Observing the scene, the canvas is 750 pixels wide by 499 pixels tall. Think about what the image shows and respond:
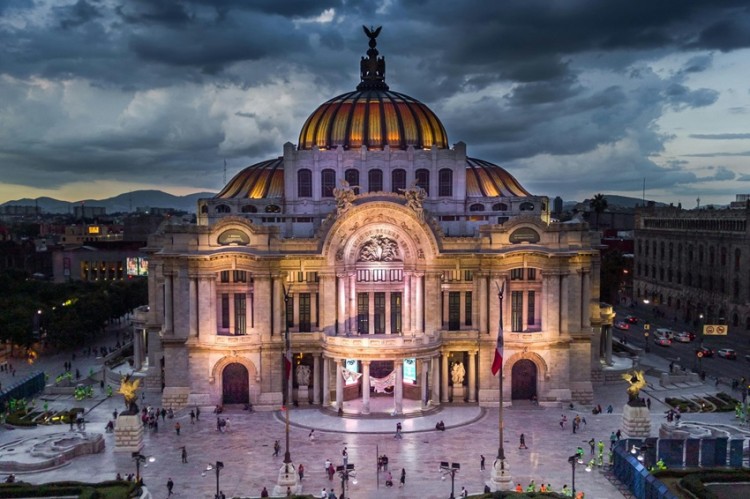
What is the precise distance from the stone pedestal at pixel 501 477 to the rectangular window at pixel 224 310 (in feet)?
104

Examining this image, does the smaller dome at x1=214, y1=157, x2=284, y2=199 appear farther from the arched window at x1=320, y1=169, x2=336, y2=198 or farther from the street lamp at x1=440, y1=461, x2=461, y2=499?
the street lamp at x1=440, y1=461, x2=461, y2=499

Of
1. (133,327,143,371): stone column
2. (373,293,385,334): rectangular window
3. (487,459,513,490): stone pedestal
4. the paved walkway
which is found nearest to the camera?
(487,459,513,490): stone pedestal

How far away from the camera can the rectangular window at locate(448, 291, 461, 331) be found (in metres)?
72.0

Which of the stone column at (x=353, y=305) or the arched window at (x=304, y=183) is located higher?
the arched window at (x=304, y=183)

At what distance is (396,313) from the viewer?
235 feet

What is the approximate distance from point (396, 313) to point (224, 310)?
16187mm

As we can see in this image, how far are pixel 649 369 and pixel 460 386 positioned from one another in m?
24.3

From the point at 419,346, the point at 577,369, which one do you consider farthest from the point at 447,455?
the point at 577,369

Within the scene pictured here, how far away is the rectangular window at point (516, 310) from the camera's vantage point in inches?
2810

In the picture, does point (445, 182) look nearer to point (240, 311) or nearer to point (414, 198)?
point (414, 198)

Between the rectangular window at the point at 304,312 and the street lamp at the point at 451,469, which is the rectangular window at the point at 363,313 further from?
the street lamp at the point at 451,469

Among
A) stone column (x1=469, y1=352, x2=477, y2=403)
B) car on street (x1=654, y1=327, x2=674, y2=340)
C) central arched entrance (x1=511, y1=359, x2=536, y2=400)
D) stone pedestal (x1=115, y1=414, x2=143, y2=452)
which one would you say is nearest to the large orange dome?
stone column (x1=469, y1=352, x2=477, y2=403)

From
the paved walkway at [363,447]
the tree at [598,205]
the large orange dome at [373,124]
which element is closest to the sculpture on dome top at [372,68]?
the large orange dome at [373,124]

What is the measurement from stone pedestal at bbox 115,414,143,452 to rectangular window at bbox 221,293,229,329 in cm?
1494
